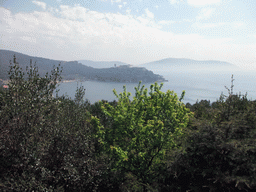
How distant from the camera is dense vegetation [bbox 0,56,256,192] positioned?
19.2 feet

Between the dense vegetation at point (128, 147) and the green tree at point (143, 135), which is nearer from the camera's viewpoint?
the dense vegetation at point (128, 147)

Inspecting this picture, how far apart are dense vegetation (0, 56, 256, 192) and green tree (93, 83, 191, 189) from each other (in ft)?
0.18

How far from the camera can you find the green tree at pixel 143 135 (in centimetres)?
967

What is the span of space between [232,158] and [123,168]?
6.74 meters

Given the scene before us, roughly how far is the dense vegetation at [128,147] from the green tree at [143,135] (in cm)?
6

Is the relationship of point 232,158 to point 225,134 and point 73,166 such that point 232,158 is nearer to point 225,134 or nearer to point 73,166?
point 225,134

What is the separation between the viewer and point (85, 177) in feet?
28.2

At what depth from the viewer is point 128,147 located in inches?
384

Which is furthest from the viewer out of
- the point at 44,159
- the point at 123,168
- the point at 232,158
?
the point at 123,168

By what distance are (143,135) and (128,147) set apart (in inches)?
41.7

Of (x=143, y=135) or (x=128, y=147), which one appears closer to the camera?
(x=128, y=147)

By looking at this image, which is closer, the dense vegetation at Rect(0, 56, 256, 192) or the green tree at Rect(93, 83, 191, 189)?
the dense vegetation at Rect(0, 56, 256, 192)

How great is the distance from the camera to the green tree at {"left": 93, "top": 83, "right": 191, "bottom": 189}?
967cm

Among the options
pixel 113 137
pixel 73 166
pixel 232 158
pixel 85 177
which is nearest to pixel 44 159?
pixel 73 166
